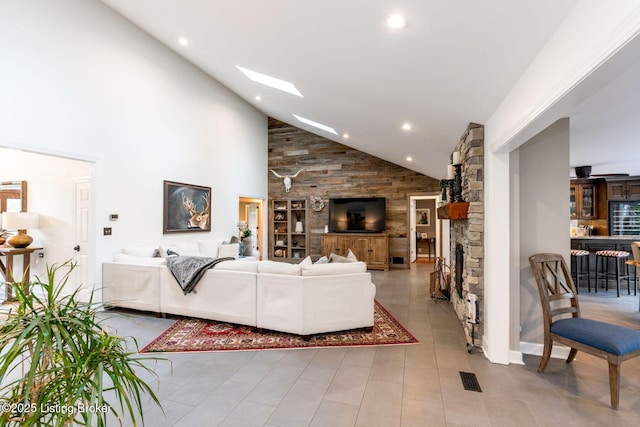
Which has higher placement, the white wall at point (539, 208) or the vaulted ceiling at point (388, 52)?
the vaulted ceiling at point (388, 52)

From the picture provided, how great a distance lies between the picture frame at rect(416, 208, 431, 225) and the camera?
1007 centimetres

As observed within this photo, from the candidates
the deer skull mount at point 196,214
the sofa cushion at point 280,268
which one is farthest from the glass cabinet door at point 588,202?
the deer skull mount at point 196,214

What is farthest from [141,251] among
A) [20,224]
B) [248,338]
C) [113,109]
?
[248,338]

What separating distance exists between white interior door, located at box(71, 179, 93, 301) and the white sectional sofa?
4.84 feet

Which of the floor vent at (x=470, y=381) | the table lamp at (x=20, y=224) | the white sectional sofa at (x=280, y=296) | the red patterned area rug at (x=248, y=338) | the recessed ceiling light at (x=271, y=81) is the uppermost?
the recessed ceiling light at (x=271, y=81)

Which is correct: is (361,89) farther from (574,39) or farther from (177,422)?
(177,422)

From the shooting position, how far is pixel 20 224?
4703mm

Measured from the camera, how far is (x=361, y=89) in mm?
3633

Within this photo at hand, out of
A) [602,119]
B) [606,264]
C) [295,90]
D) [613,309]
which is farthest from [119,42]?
[606,264]

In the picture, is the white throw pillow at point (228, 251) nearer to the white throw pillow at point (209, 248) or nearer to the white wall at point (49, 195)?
the white throw pillow at point (209, 248)

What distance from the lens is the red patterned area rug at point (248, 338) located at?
3.31m

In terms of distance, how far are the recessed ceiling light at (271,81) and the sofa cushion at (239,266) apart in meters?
2.74

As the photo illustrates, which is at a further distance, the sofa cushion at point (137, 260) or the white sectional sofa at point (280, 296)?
the sofa cushion at point (137, 260)

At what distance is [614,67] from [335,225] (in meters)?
7.28
